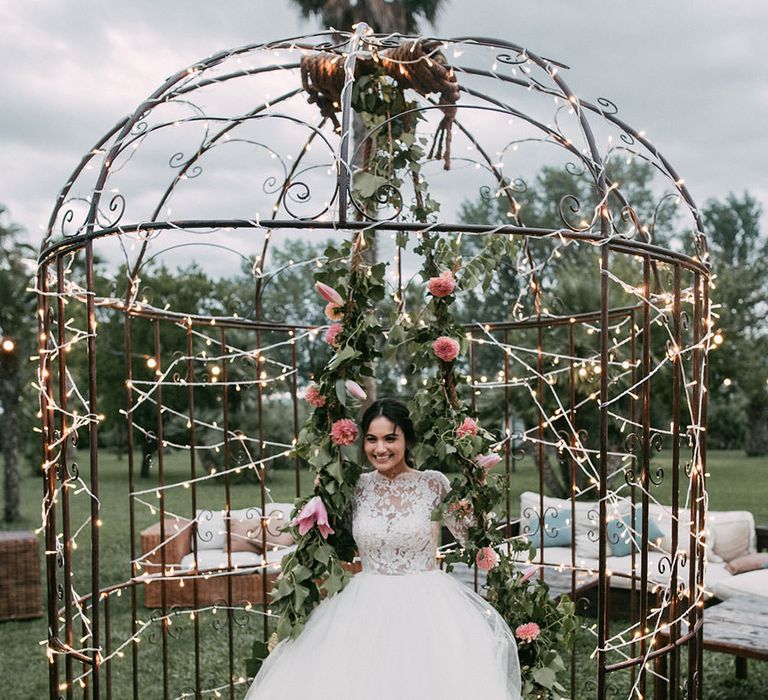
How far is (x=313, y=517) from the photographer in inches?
127

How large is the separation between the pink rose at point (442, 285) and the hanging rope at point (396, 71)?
2.22 feet

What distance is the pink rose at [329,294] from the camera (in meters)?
3.25

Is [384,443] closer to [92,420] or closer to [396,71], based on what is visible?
[92,420]

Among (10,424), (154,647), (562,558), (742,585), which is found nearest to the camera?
(742,585)

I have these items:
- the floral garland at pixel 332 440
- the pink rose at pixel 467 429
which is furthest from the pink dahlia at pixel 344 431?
the pink rose at pixel 467 429

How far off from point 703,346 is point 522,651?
4.85ft

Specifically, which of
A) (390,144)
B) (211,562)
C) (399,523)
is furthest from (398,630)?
(211,562)

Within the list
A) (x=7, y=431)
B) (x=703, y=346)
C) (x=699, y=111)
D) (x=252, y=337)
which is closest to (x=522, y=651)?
(x=703, y=346)

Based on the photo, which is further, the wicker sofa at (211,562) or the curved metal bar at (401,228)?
the wicker sofa at (211,562)

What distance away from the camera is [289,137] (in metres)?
5.48

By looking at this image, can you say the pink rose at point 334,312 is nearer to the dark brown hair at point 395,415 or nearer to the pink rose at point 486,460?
the dark brown hair at point 395,415

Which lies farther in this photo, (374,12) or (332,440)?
(374,12)

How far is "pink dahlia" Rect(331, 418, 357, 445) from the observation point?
128 inches

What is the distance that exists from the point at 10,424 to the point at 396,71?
412 inches
